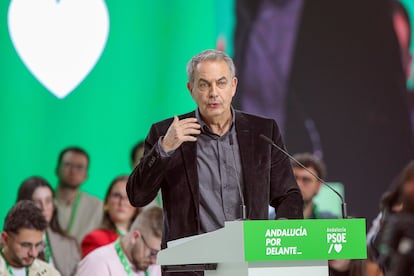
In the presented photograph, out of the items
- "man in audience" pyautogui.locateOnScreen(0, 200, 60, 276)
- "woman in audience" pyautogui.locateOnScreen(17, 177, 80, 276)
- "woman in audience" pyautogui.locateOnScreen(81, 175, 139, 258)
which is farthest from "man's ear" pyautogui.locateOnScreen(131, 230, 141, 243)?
"woman in audience" pyautogui.locateOnScreen(17, 177, 80, 276)

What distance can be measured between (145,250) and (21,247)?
2.30 ft

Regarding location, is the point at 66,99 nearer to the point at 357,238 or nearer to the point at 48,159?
the point at 48,159

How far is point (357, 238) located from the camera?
2.78 metres

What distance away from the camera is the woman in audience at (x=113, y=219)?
19.0ft

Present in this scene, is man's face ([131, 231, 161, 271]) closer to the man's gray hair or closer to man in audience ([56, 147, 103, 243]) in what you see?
man in audience ([56, 147, 103, 243])

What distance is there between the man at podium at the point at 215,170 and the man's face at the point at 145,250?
1.55 m

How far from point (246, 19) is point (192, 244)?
484cm

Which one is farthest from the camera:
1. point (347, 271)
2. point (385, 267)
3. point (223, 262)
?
point (347, 271)

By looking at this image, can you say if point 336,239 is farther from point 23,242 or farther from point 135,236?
point 23,242

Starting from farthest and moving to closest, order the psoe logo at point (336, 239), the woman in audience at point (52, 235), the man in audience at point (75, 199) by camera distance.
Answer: the man in audience at point (75, 199) → the woman in audience at point (52, 235) → the psoe logo at point (336, 239)

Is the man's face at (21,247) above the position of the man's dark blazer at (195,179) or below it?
below

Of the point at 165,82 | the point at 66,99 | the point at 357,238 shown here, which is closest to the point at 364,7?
the point at 165,82

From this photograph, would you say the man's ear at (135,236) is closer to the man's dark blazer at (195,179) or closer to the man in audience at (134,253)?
the man in audience at (134,253)

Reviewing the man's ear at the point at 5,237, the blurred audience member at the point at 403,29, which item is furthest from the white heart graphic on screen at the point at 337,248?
the blurred audience member at the point at 403,29
